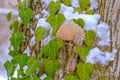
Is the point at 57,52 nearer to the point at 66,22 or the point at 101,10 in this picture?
the point at 66,22

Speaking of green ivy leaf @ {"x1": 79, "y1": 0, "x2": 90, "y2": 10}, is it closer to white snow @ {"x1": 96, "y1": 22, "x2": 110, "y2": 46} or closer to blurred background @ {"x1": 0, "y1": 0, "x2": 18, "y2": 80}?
white snow @ {"x1": 96, "y1": 22, "x2": 110, "y2": 46}

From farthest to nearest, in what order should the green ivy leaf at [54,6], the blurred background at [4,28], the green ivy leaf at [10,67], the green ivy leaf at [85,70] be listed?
the blurred background at [4,28]
the green ivy leaf at [10,67]
the green ivy leaf at [54,6]
the green ivy leaf at [85,70]

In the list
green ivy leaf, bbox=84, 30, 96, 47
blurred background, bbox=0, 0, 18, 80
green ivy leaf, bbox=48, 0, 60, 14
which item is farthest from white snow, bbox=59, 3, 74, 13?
blurred background, bbox=0, 0, 18, 80

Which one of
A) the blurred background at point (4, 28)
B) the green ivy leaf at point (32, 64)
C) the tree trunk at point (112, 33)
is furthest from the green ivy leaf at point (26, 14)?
the blurred background at point (4, 28)

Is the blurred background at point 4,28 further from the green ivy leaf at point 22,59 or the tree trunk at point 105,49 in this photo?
the tree trunk at point 105,49

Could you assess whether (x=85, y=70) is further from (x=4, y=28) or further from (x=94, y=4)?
(x=4, y=28)

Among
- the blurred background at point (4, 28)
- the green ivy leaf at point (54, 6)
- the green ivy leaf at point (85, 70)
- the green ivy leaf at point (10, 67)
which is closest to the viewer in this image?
the green ivy leaf at point (85, 70)

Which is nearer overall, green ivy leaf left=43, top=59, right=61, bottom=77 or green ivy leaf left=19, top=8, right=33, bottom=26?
green ivy leaf left=43, top=59, right=61, bottom=77
